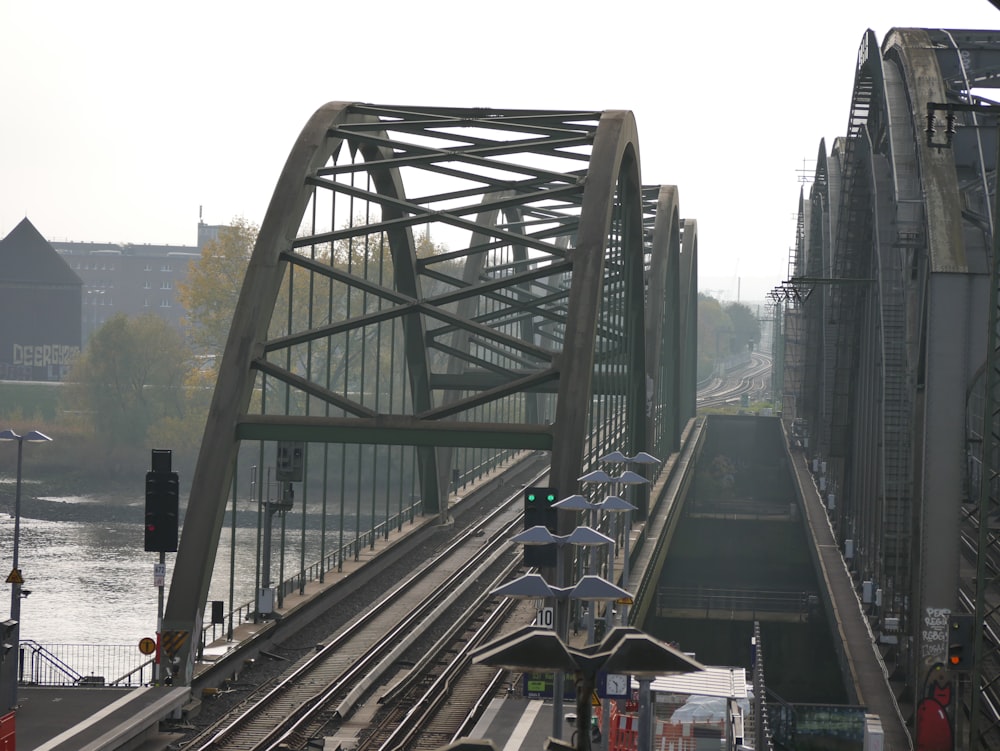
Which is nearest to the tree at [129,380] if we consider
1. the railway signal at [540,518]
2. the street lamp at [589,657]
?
the railway signal at [540,518]

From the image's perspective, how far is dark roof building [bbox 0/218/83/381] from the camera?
12600 cm

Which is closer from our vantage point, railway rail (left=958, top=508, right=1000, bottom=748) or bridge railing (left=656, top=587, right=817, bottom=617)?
A: railway rail (left=958, top=508, right=1000, bottom=748)

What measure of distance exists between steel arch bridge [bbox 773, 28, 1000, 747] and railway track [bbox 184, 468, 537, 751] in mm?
8082

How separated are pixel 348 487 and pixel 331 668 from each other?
68029 millimetres

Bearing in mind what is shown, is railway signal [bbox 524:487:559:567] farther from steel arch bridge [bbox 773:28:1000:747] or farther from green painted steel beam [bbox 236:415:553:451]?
steel arch bridge [bbox 773:28:1000:747]

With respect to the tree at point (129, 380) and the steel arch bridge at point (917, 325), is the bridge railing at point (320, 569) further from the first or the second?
the tree at point (129, 380)

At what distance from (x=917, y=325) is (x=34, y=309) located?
359 ft

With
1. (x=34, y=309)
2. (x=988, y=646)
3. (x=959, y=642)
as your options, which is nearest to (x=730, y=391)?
(x=34, y=309)

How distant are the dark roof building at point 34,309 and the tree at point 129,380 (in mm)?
33577

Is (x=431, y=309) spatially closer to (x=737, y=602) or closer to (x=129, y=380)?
(x=737, y=602)

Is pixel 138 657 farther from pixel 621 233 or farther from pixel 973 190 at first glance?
pixel 973 190

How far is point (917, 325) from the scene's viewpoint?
94.5 ft

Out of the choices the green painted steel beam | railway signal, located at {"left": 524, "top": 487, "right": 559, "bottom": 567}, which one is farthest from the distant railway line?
railway signal, located at {"left": 524, "top": 487, "right": 559, "bottom": 567}

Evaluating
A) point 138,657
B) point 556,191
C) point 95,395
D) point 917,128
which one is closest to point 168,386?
point 95,395
